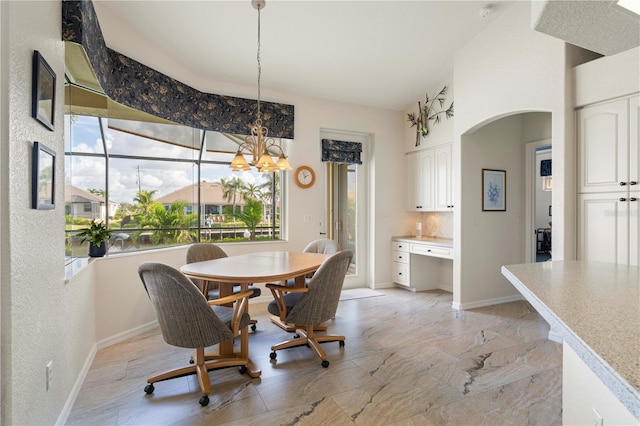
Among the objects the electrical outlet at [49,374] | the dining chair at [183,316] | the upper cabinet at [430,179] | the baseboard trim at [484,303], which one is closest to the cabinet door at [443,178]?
the upper cabinet at [430,179]

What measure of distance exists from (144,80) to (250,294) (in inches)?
98.2

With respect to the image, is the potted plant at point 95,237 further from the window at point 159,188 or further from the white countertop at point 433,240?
the white countertop at point 433,240

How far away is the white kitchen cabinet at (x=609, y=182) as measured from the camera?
111 inches

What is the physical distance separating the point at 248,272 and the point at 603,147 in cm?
320

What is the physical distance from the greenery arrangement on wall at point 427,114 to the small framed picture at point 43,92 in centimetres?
439

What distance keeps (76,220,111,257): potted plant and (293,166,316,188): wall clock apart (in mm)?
2529

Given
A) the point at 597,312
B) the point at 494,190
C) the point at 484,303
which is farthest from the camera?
the point at 494,190

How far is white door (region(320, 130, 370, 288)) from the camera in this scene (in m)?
5.52

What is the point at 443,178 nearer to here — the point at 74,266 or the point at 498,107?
the point at 498,107

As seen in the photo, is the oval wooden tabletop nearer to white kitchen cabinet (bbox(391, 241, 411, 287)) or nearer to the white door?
the white door

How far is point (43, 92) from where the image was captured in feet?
5.75

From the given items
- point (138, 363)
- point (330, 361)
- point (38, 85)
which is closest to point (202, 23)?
point (38, 85)

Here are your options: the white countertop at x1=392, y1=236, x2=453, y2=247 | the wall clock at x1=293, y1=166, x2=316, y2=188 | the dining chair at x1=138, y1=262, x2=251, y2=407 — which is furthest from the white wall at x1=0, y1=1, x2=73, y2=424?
the white countertop at x1=392, y1=236, x2=453, y2=247

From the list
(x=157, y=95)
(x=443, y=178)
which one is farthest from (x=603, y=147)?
(x=157, y=95)
